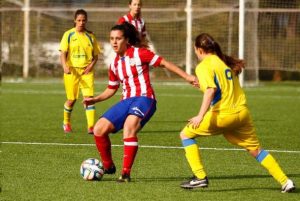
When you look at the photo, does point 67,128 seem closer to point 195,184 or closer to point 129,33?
point 129,33

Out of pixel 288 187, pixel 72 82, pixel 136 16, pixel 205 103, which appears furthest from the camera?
pixel 136 16

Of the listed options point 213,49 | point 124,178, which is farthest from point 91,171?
point 213,49

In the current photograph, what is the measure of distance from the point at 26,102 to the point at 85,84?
7.58 metres

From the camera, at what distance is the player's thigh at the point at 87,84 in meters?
15.2

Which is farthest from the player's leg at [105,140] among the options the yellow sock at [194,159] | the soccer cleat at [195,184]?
the soccer cleat at [195,184]

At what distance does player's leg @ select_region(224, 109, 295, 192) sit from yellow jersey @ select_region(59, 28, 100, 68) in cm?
680

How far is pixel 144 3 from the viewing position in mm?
35000

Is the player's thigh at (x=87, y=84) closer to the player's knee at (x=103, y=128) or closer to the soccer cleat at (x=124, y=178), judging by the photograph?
the player's knee at (x=103, y=128)

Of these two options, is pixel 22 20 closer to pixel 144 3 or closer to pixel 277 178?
pixel 144 3

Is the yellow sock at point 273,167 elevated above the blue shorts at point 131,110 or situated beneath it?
situated beneath

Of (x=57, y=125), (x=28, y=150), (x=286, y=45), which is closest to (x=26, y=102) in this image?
(x=57, y=125)

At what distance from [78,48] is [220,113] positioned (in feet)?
23.0

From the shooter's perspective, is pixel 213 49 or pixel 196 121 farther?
pixel 213 49

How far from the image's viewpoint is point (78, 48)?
15.5 metres
